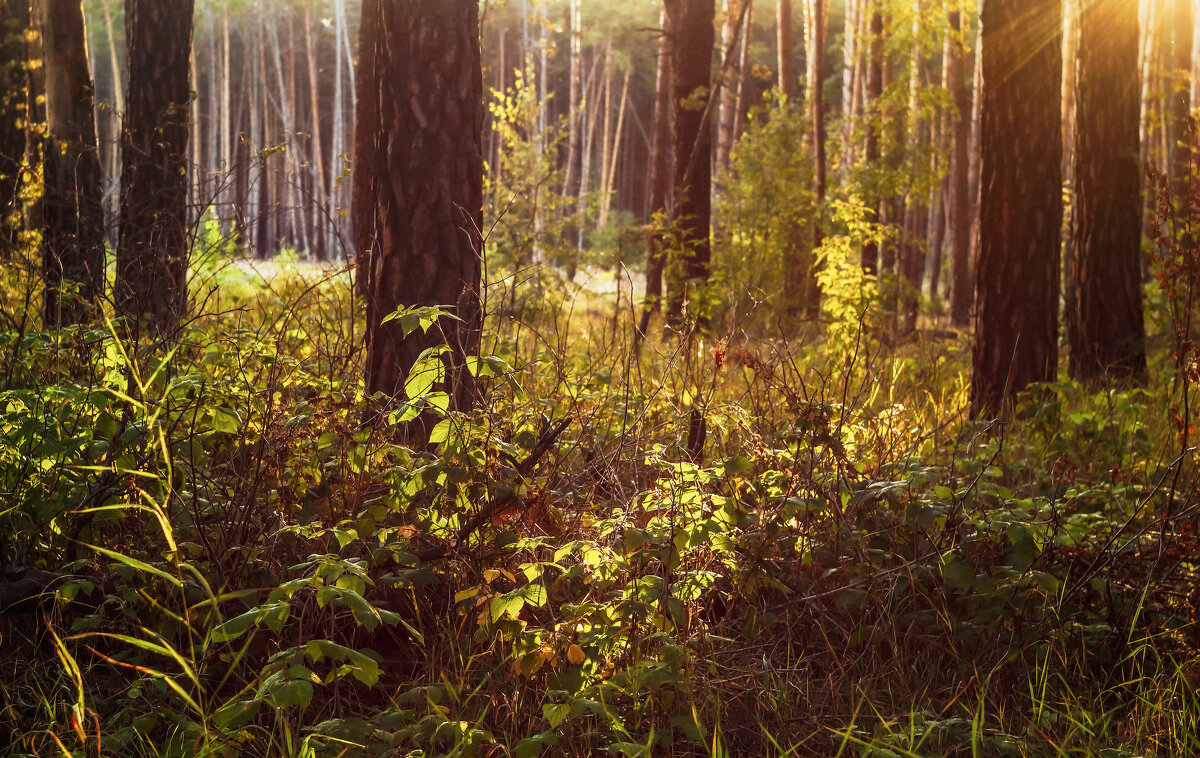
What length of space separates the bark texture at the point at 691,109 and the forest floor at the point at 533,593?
7424 millimetres

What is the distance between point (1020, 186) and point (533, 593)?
4.92 metres

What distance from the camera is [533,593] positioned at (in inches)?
86.7

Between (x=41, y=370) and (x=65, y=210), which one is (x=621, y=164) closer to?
(x=65, y=210)

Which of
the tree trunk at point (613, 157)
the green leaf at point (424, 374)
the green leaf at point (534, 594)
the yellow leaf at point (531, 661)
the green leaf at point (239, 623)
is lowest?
the yellow leaf at point (531, 661)

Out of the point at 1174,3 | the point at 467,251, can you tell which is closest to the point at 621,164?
the point at 1174,3

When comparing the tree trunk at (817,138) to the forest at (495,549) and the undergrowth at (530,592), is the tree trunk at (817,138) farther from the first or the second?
the undergrowth at (530,592)

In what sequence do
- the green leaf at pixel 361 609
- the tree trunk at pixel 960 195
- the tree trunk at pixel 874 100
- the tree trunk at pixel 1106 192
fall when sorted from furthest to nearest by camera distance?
the tree trunk at pixel 960 195 < the tree trunk at pixel 874 100 < the tree trunk at pixel 1106 192 < the green leaf at pixel 361 609

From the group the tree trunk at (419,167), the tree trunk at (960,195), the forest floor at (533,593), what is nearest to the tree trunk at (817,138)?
the tree trunk at (960,195)

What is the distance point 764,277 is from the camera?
11.6 m

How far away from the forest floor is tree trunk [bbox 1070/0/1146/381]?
5.09 m

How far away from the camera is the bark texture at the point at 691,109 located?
10336mm

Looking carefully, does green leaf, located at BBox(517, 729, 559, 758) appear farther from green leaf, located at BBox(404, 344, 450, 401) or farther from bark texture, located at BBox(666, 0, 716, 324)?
bark texture, located at BBox(666, 0, 716, 324)

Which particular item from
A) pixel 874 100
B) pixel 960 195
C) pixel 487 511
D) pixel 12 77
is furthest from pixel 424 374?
pixel 960 195

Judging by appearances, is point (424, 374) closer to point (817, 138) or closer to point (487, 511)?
point (487, 511)
